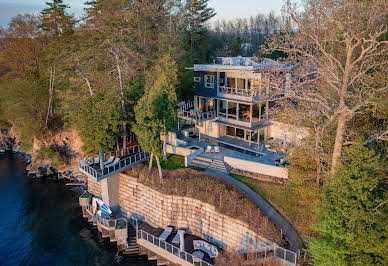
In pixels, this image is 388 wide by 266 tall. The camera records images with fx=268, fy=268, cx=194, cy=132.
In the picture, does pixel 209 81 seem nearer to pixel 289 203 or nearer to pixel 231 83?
pixel 231 83

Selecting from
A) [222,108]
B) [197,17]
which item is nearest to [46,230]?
[222,108]

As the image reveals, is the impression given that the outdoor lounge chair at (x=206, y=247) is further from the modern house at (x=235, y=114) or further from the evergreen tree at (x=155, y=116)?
the modern house at (x=235, y=114)

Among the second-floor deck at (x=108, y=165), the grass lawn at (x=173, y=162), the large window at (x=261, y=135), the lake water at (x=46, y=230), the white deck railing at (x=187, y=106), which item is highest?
the white deck railing at (x=187, y=106)

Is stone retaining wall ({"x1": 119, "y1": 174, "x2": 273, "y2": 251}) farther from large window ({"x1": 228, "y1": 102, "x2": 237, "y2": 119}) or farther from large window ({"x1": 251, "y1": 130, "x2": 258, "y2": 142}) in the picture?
large window ({"x1": 228, "y1": 102, "x2": 237, "y2": 119})

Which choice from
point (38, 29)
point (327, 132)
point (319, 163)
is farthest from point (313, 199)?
point (38, 29)

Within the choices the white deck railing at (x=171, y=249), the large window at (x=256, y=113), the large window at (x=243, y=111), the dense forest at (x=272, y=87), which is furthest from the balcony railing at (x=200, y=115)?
the white deck railing at (x=171, y=249)
